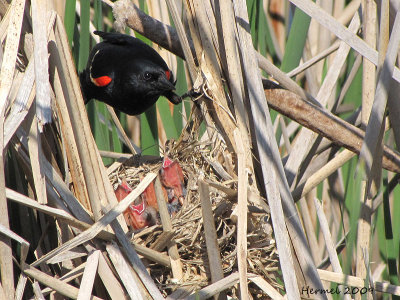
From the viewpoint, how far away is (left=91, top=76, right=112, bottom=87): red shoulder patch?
9.89ft

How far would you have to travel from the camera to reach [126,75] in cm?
296

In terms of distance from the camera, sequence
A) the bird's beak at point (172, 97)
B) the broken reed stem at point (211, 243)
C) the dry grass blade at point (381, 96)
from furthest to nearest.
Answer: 1. the bird's beak at point (172, 97)
2. the broken reed stem at point (211, 243)
3. the dry grass blade at point (381, 96)

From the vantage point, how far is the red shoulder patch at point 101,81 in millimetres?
3014

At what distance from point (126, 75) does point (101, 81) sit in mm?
158

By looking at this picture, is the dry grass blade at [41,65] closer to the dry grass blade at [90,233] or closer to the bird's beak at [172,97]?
the dry grass blade at [90,233]

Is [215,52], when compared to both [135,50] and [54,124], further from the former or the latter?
[135,50]

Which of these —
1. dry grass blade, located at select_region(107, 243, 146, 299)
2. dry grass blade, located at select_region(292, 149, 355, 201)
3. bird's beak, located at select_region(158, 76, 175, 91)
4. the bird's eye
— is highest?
the bird's eye

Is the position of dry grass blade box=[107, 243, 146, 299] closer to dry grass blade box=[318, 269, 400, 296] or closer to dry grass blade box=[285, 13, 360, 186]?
dry grass blade box=[318, 269, 400, 296]

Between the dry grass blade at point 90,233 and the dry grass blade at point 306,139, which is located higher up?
the dry grass blade at point 306,139

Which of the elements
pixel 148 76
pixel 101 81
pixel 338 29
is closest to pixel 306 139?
pixel 338 29

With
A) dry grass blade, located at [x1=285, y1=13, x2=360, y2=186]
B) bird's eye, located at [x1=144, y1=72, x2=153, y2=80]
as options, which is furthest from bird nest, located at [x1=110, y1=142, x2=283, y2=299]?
bird's eye, located at [x1=144, y1=72, x2=153, y2=80]

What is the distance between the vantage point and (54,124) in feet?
5.64

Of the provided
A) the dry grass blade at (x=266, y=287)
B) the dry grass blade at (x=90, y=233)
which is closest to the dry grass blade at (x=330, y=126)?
the dry grass blade at (x=266, y=287)

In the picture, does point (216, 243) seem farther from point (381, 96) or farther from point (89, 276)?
point (381, 96)
